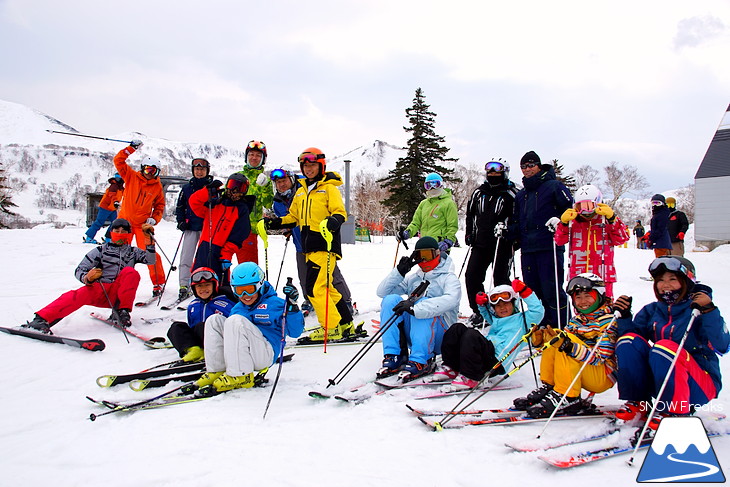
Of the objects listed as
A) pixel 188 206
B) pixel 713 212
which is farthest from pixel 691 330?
pixel 713 212

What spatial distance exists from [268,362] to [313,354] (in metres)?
1.01

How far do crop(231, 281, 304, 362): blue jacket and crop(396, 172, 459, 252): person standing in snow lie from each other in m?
2.49

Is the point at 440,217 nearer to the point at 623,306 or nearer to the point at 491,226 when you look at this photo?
the point at 491,226

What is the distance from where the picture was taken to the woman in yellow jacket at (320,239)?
4.80m

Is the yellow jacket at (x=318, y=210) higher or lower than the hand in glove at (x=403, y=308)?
higher

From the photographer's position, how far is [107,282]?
5289 mm

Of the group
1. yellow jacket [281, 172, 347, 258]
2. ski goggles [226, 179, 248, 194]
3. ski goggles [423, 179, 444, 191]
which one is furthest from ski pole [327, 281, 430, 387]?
ski goggles [226, 179, 248, 194]

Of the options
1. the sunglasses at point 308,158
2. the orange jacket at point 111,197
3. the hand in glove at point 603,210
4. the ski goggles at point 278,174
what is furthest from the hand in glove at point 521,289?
the orange jacket at point 111,197

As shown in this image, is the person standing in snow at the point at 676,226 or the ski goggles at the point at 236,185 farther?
the person standing in snow at the point at 676,226

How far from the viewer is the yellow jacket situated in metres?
4.84

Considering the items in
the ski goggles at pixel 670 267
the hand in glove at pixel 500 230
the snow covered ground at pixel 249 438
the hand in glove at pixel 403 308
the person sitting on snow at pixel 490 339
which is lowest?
the snow covered ground at pixel 249 438

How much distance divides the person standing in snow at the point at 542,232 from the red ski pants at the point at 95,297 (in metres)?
4.71

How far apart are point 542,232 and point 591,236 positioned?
47cm

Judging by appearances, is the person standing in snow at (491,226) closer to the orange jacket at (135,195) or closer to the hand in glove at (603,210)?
the hand in glove at (603,210)
